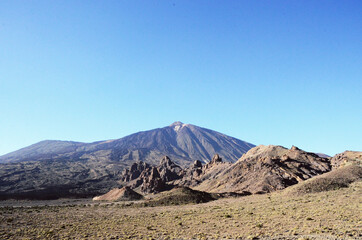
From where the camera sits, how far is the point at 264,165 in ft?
227

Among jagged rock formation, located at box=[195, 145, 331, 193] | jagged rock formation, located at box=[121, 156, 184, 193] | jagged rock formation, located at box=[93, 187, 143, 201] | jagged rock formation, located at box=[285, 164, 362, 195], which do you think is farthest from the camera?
jagged rock formation, located at box=[121, 156, 184, 193]

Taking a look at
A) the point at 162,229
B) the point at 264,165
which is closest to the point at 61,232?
the point at 162,229

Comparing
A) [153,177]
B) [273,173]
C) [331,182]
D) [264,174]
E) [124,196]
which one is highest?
[273,173]

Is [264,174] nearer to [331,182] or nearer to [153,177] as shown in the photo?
[331,182]

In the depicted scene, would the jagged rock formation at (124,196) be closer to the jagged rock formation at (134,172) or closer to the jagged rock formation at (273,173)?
the jagged rock formation at (273,173)

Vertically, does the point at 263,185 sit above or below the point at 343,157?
below

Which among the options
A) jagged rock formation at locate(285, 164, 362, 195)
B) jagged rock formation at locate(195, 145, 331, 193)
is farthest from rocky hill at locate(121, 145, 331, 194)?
jagged rock formation at locate(285, 164, 362, 195)

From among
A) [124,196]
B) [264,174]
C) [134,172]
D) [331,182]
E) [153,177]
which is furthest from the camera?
[134,172]

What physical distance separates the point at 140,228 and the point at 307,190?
3064 centimetres

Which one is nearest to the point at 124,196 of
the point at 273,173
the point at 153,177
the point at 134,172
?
the point at 153,177

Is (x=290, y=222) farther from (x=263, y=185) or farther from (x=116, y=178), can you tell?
(x=116, y=178)

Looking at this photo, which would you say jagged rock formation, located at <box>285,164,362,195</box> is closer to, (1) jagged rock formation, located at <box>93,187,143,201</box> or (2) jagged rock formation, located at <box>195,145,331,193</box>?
(2) jagged rock formation, located at <box>195,145,331,193</box>

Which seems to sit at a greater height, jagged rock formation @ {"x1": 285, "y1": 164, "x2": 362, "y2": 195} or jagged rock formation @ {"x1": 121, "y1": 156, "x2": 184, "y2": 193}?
jagged rock formation @ {"x1": 285, "y1": 164, "x2": 362, "y2": 195}

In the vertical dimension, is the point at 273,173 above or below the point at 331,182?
above
